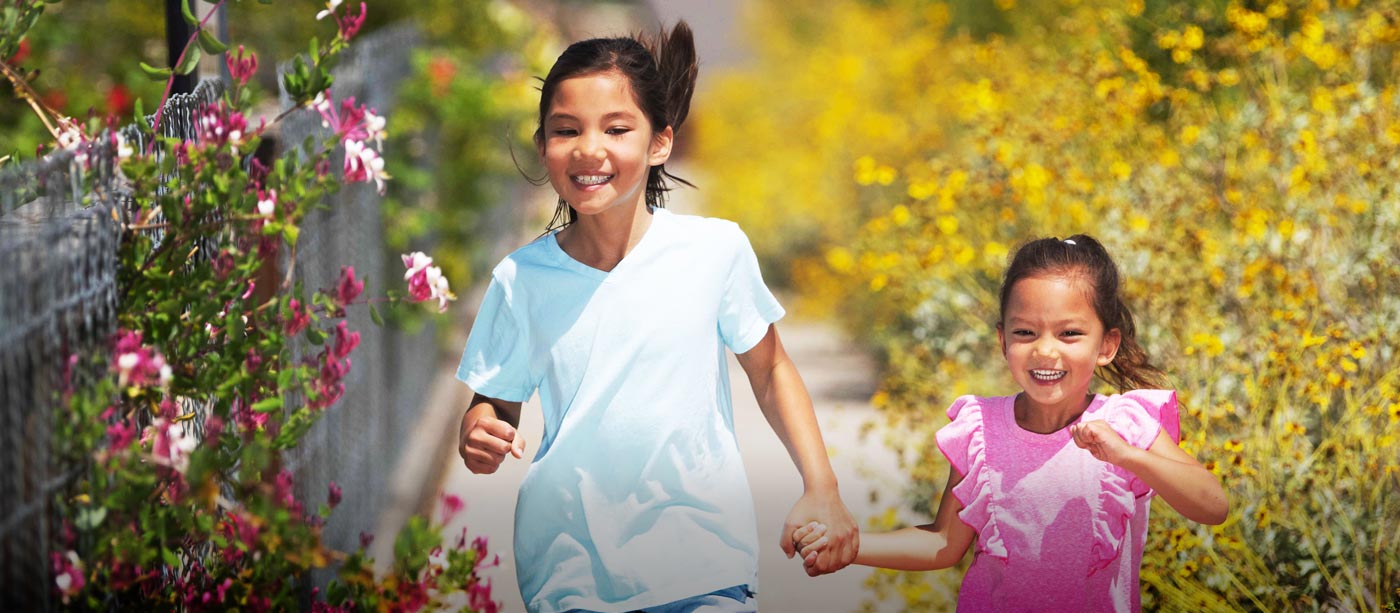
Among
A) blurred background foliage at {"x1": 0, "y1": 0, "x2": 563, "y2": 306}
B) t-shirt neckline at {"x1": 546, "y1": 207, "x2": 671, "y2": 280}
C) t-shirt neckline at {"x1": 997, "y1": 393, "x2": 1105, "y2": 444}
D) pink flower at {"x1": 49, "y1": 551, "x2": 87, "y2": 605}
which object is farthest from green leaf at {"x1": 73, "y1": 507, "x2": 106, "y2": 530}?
blurred background foliage at {"x1": 0, "y1": 0, "x2": 563, "y2": 306}

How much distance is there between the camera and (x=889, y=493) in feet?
22.1

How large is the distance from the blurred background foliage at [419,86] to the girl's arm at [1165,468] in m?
4.91

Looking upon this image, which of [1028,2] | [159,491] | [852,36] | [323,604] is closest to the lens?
[159,491]

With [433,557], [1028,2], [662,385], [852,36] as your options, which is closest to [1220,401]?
[662,385]

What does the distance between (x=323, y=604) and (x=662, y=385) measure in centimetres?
72

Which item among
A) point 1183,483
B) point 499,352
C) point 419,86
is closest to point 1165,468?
point 1183,483

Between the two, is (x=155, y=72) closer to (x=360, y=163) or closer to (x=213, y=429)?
(x=360, y=163)

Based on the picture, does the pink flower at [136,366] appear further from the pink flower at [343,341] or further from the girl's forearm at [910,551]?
the girl's forearm at [910,551]

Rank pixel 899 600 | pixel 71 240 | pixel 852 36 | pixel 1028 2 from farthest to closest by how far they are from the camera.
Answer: pixel 852 36 → pixel 1028 2 → pixel 899 600 → pixel 71 240

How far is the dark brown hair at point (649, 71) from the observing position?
9.15 feet

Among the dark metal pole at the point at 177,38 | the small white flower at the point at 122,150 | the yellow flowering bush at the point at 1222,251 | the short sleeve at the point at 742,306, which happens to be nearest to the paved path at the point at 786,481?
the yellow flowering bush at the point at 1222,251

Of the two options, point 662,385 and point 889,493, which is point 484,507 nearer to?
point 889,493

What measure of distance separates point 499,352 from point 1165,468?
104 cm

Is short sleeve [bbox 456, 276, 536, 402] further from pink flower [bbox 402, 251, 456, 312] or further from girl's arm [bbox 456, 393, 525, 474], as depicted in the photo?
pink flower [bbox 402, 251, 456, 312]
